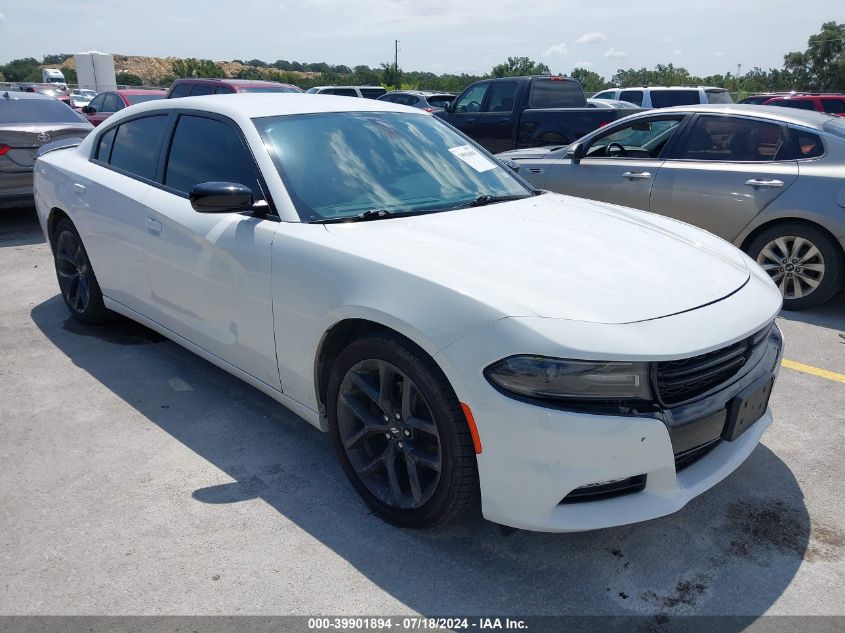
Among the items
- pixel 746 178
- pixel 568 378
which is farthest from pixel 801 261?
pixel 568 378


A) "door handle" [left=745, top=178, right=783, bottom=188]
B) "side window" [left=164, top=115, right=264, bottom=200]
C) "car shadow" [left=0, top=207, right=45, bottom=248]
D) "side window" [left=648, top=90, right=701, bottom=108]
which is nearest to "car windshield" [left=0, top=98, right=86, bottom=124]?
"car shadow" [left=0, top=207, right=45, bottom=248]

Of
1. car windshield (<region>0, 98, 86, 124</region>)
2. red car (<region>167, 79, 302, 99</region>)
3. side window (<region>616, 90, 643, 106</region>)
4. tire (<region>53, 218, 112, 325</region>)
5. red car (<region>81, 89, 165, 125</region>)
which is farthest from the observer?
side window (<region>616, 90, 643, 106</region>)

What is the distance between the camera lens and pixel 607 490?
2.33 m

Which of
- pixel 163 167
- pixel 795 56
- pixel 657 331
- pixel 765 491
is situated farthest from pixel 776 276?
pixel 795 56

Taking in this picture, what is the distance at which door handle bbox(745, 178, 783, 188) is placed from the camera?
218 inches

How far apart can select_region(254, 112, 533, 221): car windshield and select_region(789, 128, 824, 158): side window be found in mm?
3015

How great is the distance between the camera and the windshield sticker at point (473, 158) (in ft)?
12.5

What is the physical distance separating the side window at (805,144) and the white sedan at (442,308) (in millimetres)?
2719

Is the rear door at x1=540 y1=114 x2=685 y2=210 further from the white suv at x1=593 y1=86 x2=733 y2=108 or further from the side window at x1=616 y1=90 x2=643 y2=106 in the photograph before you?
the side window at x1=616 y1=90 x2=643 y2=106

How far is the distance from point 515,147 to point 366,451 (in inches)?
352

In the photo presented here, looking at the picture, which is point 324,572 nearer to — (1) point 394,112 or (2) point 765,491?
(2) point 765,491

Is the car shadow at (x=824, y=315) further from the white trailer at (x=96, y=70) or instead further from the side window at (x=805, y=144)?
the white trailer at (x=96, y=70)

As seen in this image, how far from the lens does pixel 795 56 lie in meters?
41.2

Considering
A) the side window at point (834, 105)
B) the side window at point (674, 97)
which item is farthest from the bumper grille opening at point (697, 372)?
the side window at point (834, 105)
